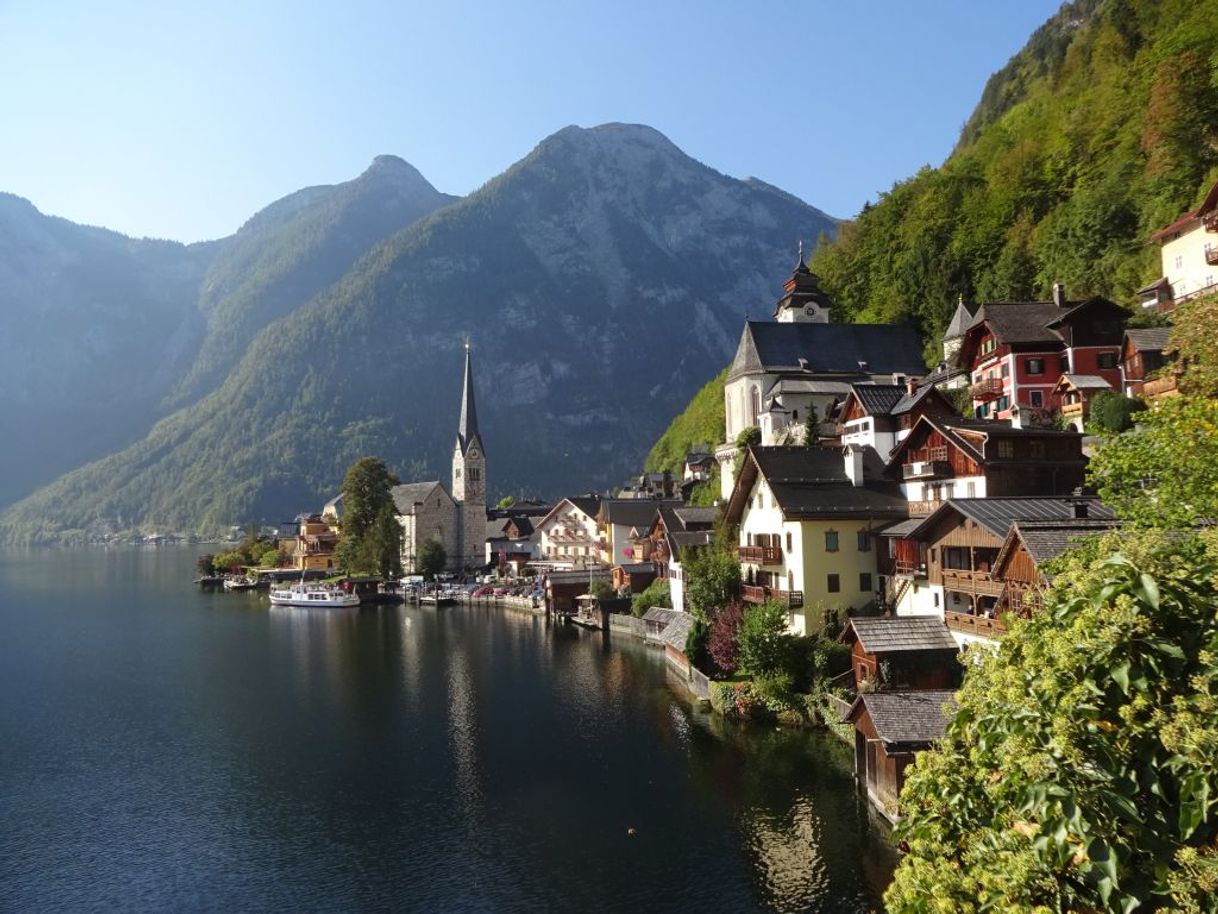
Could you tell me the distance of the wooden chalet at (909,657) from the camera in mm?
34719

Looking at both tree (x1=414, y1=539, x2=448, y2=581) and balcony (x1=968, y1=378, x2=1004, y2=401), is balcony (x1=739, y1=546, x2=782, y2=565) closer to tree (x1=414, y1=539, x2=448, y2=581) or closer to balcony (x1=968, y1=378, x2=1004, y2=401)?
balcony (x1=968, y1=378, x2=1004, y2=401)

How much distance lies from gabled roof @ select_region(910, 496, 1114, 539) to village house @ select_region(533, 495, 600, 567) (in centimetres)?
7013

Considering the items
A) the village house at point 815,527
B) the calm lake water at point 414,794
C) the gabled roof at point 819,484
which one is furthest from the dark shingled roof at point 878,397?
the calm lake water at point 414,794

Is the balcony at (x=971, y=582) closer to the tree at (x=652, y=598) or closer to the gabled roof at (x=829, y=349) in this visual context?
the tree at (x=652, y=598)

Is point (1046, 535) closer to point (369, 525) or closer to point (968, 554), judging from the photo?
point (968, 554)

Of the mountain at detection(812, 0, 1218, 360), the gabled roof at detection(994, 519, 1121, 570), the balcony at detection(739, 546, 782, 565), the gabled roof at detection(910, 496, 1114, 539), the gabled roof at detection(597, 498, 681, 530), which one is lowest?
the balcony at detection(739, 546, 782, 565)

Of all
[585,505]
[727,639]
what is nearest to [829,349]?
[585,505]

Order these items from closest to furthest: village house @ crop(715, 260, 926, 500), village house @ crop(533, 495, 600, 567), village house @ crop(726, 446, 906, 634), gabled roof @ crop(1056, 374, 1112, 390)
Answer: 1. village house @ crop(726, 446, 906, 634)
2. gabled roof @ crop(1056, 374, 1112, 390)
3. village house @ crop(715, 260, 926, 500)
4. village house @ crop(533, 495, 600, 567)

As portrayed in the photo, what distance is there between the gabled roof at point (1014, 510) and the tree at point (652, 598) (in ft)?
126

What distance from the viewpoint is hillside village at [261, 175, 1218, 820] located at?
31.9 metres

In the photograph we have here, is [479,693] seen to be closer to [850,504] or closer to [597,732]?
[597,732]

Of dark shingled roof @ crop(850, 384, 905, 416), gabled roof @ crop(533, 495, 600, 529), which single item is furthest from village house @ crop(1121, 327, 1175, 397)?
gabled roof @ crop(533, 495, 600, 529)

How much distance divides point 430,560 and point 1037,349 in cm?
8437

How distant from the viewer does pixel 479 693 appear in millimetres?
52188
